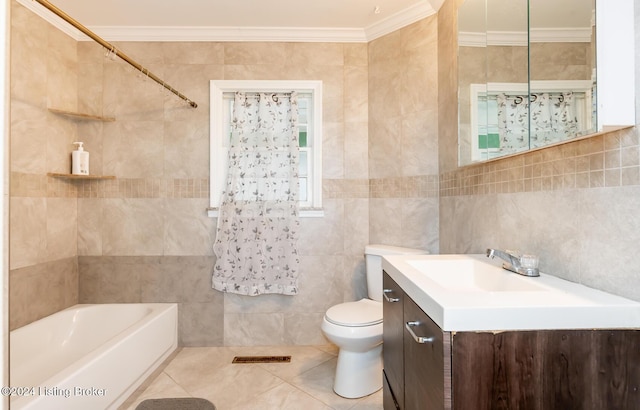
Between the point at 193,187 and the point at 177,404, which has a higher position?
the point at 193,187

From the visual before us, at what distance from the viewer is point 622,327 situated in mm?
726

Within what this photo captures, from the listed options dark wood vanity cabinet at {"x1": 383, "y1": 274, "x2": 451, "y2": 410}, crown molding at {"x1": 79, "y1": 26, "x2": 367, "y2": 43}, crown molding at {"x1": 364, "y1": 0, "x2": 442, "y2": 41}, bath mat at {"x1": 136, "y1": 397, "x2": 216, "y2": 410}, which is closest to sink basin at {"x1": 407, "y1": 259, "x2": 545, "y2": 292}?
dark wood vanity cabinet at {"x1": 383, "y1": 274, "x2": 451, "y2": 410}

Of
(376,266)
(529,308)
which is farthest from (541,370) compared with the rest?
(376,266)

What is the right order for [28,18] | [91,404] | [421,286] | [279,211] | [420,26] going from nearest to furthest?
[421,286]
[91,404]
[28,18]
[420,26]
[279,211]

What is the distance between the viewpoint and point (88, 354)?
151cm

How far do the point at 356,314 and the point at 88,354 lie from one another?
4.68ft

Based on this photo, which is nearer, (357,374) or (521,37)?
(521,37)

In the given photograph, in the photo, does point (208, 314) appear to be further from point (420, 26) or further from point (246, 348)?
point (420, 26)

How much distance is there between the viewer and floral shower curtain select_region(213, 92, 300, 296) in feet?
8.09

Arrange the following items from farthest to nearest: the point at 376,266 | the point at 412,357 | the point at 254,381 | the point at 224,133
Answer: the point at 224,133
the point at 376,266
the point at 254,381
the point at 412,357

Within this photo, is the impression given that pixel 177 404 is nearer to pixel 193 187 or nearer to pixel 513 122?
pixel 193 187

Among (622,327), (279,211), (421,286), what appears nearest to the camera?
(622,327)

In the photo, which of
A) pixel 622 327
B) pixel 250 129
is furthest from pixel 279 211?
pixel 622 327

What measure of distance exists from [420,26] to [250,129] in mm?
1502
